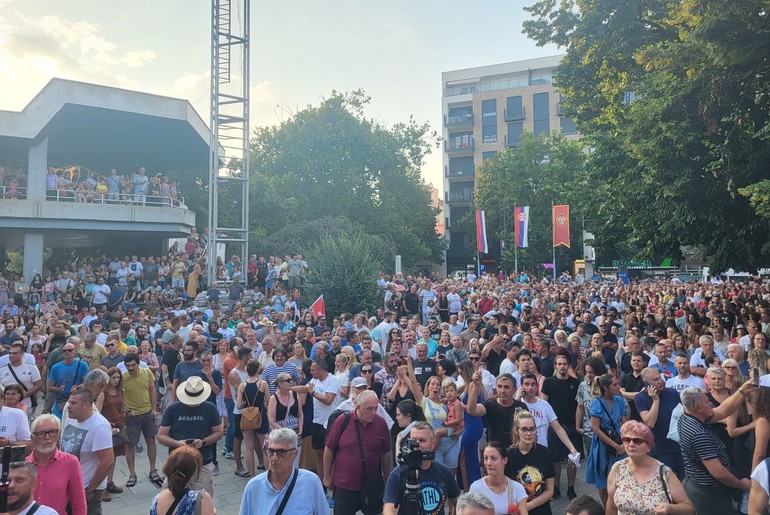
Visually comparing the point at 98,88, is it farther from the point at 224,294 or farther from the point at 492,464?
the point at 492,464

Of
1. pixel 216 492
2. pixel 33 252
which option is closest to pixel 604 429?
pixel 216 492

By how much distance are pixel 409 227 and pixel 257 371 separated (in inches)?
1623

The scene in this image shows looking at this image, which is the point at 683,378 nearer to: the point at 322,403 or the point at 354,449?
the point at 354,449

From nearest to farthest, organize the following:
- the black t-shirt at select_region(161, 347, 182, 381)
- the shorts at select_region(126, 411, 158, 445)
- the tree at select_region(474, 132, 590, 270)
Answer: the shorts at select_region(126, 411, 158, 445) → the black t-shirt at select_region(161, 347, 182, 381) → the tree at select_region(474, 132, 590, 270)

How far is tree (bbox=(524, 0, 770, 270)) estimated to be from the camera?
404 inches

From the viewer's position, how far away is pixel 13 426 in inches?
212

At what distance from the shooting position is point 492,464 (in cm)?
401

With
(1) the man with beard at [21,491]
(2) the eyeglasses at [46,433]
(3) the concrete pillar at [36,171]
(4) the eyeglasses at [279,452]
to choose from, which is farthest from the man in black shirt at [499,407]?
(3) the concrete pillar at [36,171]

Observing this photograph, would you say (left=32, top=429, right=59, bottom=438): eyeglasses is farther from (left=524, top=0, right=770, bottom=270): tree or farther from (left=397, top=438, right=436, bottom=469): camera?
(left=524, top=0, right=770, bottom=270): tree

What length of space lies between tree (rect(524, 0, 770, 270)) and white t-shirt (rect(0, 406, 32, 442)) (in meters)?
11.4

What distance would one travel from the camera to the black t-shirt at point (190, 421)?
571 cm

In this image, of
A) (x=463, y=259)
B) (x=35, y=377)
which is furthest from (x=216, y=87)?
(x=463, y=259)

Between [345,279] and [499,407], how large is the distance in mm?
13448

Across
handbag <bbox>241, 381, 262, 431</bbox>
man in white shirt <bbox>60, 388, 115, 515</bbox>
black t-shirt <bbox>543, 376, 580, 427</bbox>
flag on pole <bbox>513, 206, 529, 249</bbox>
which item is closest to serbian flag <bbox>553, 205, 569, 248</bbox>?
flag on pole <bbox>513, 206, 529, 249</bbox>
